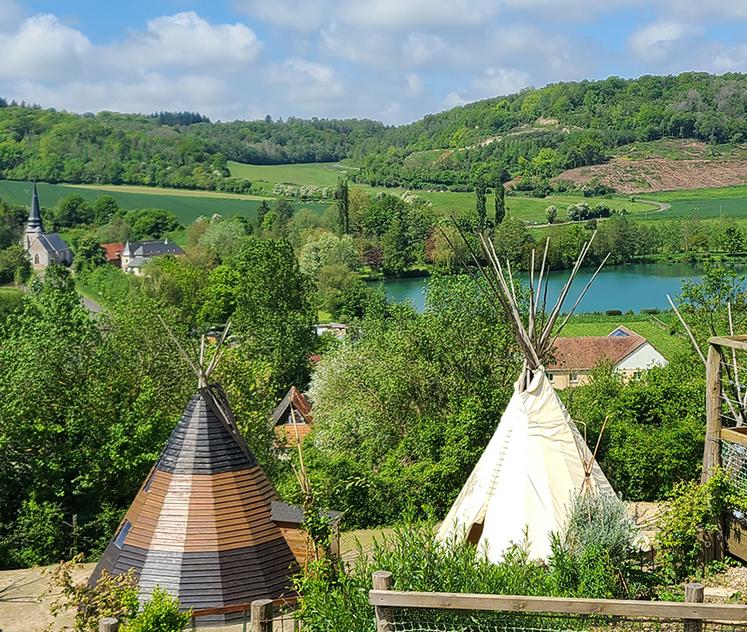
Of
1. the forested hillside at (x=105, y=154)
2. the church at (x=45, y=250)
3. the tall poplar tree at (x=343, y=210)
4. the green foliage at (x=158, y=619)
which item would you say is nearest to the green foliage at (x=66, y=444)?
the green foliage at (x=158, y=619)

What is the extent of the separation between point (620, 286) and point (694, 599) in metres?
67.3

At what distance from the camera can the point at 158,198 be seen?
409ft

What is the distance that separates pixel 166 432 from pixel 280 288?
2597 cm

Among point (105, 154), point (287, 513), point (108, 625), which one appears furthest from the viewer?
point (105, 154)

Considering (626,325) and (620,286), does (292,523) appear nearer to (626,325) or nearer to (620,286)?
(626,325)

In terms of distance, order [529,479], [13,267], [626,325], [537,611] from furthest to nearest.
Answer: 1. [13,267]
2. [626,325]
3. [529,479]
4. [537,611]

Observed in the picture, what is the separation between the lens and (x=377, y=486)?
17125 mm

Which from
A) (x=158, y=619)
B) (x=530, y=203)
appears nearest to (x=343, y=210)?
(x=530, y=203)

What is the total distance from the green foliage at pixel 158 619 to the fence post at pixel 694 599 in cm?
363

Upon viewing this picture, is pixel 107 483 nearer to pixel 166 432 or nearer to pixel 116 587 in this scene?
→ pixel 166 432

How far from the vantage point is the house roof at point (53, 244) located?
3386 inches

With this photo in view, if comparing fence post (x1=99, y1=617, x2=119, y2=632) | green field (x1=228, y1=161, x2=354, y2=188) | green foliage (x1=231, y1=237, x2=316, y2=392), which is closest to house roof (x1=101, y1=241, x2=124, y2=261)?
green foliage (x1=231, y1=237, x2=316, y2=392)

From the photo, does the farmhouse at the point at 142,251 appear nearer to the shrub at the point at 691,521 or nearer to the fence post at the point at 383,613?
the shrub at the point at 691,521

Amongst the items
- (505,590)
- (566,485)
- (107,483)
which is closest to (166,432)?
(107,483)
